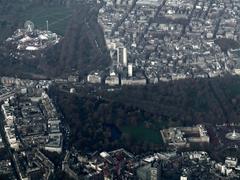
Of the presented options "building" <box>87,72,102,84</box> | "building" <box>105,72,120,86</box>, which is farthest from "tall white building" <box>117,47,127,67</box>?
"building" <box>87,72,102,84</box>

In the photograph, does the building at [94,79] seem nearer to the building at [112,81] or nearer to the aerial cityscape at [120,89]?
the aerial cityscape at [120,89]

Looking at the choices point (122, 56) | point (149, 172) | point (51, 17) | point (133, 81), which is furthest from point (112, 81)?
point (51, 17)

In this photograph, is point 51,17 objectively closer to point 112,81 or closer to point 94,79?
point 94,79

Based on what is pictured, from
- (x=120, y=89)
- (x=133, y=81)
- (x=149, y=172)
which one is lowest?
(x=149, y=172)

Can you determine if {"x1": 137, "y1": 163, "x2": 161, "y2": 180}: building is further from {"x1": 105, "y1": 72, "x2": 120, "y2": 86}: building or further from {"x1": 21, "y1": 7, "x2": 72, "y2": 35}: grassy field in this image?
{"x1": 21, "y1": 7, "x2": 72, "y2": 35}: grassy field

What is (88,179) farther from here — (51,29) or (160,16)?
(160,16)

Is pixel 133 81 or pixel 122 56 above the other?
pixel 122 56

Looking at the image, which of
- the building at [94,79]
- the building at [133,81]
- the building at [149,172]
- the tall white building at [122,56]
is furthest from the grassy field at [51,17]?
the building at [149,172]
